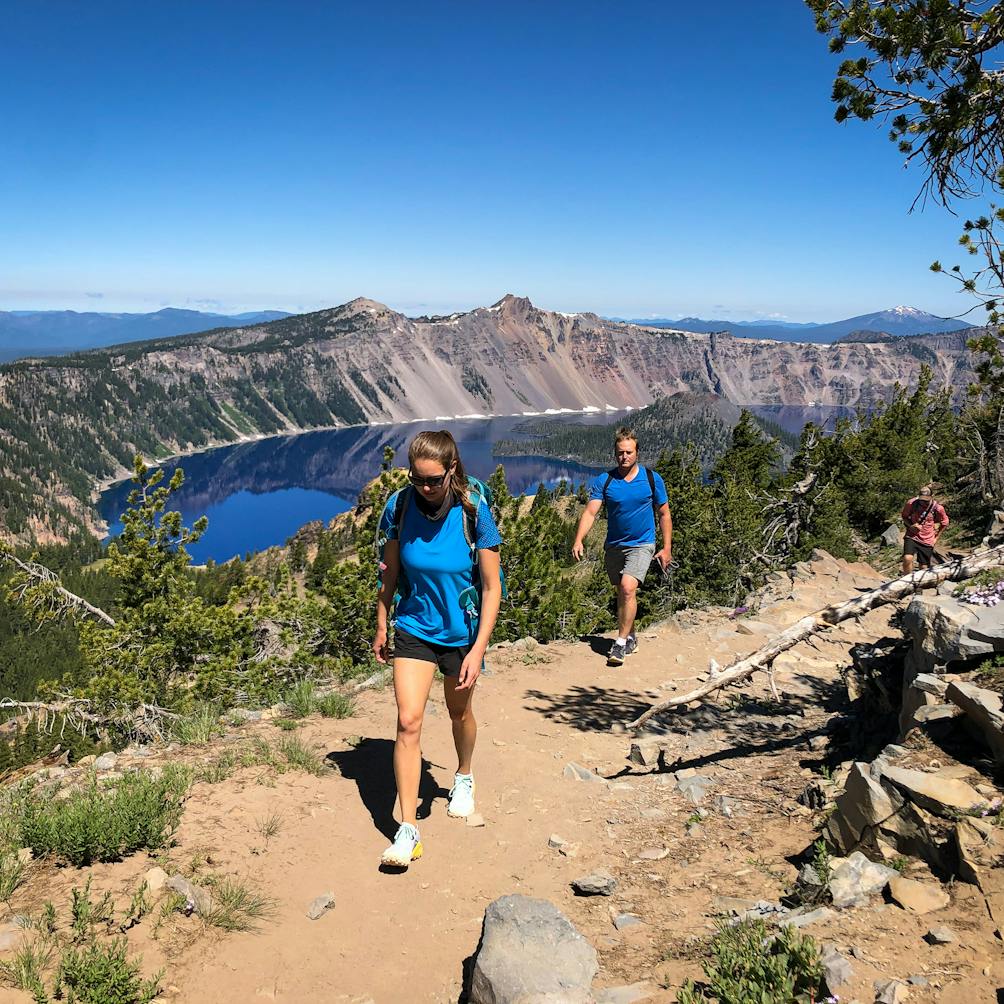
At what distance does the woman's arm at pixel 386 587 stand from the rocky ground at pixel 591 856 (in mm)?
1517

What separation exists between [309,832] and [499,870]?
1550 millimetres

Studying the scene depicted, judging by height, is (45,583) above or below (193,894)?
below

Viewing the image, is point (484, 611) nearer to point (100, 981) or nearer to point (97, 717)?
point (100, 981)

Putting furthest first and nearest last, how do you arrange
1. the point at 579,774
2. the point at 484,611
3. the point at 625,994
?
the point at 579,774 → the point at 484,611 → the point at 625,994

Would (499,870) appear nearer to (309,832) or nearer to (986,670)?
(309,832)

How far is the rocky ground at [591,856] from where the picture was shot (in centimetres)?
373

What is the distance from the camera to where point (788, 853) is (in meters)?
5.00

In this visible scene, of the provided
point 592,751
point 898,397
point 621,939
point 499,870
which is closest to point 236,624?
point 592,751

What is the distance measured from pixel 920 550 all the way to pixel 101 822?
47.5 ft

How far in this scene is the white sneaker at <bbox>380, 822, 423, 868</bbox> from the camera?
16.6 feet

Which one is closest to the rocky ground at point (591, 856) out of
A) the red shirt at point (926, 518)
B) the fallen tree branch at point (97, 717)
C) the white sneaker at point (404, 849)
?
the white sneaker at point (404, 849)

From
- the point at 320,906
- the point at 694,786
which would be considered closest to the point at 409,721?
the point at 320,906

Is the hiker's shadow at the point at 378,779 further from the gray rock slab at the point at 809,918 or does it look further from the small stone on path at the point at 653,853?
the gray rock slab at the point at 809,918

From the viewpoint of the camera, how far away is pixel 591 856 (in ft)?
18.4
